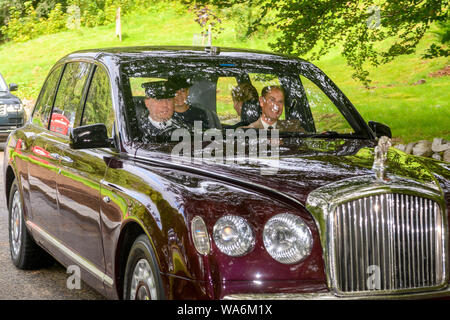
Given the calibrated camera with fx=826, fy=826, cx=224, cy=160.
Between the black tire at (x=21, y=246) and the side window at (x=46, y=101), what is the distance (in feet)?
2.12

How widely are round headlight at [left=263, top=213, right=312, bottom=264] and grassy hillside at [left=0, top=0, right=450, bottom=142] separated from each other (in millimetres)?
12821

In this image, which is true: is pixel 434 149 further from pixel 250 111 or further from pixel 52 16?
pixel 52 16

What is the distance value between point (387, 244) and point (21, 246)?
414cm

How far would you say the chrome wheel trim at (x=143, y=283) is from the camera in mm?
4305

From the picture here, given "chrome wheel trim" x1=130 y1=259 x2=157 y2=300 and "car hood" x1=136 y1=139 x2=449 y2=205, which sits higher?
"car hood" x1=136 y1=139 x2=449 y2=205

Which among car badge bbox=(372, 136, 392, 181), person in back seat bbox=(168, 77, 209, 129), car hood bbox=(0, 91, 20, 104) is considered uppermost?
person in back seat bbox=(168, 77, 209, 129)

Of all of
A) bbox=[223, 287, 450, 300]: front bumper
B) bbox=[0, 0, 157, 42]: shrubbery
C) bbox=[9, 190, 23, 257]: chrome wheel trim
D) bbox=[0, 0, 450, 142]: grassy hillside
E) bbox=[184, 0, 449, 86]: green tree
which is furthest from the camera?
bbox=[0, 0, 157, 42]: shrubbery

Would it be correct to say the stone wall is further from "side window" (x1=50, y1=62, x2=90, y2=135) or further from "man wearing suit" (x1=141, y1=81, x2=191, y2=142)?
"man wearing suit" (x1=141, y1=81, x2=191, y2=142)

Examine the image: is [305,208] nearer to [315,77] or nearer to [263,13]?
[315,77]

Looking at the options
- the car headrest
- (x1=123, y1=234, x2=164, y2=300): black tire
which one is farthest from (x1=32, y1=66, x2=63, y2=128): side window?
(x1=123, y1=234, x2=164, y2=300): black tire

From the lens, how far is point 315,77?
6305mm

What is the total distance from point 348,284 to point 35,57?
42.2 meters

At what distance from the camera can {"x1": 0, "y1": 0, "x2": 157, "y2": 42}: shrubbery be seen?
1865 inches

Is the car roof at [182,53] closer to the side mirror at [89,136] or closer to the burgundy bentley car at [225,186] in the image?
the burgundy bentley car at [225,186]
